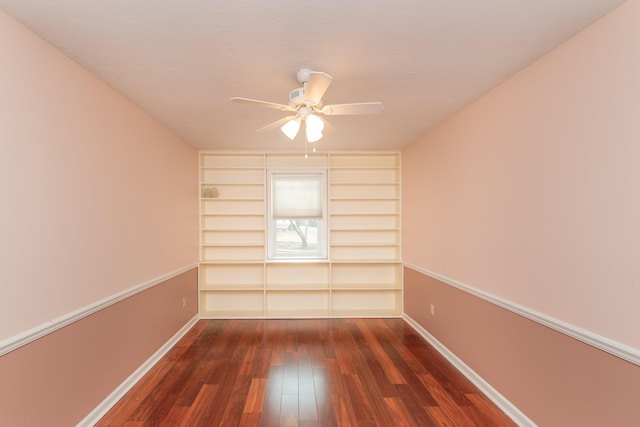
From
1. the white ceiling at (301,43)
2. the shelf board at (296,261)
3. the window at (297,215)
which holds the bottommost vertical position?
the shelf board at (296,261)

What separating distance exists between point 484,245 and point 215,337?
124 inches

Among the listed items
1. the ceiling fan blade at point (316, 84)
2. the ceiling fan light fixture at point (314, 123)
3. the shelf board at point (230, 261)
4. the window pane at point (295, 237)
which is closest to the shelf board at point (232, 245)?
the shelf board at point (230, 261)

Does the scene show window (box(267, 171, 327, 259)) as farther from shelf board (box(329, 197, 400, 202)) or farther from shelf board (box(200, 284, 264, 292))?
shelf board (box(200, 284, 264, 292))

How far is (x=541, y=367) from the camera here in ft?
6.63

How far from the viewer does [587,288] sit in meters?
1.72

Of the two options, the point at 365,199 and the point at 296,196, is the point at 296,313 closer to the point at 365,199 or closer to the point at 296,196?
the point at 296,196

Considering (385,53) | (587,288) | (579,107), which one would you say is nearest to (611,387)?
(587,288)

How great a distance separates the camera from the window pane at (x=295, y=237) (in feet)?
16.1

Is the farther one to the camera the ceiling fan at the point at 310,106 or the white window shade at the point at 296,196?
the white window shade at the point at 296,196

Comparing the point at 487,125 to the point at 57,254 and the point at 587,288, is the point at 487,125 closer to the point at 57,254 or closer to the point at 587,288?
the point at 587,288

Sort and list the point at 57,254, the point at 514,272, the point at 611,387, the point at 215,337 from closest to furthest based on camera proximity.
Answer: the point at 611,387 → the point at 57,254 → the point at 514,272 → the point at 215,337

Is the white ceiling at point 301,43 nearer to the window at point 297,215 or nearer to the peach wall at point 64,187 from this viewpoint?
the peach wall at point 64,187

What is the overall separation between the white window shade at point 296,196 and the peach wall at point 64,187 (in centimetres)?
194

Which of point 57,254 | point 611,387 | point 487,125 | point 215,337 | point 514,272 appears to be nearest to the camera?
point 611,387
